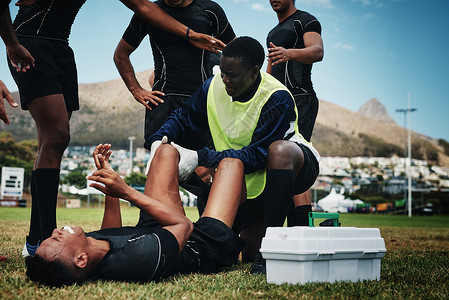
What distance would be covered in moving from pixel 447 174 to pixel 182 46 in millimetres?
153138

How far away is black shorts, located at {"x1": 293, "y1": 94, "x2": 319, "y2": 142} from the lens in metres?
4.20

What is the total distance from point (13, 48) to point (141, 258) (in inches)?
62.5

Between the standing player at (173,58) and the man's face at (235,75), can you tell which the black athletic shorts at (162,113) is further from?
the man's face at (235,75)

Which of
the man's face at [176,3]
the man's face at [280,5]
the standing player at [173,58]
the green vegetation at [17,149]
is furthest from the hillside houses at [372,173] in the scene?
A: the man's face at [176,3]

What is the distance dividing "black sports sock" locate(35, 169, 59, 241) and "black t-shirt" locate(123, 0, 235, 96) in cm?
112

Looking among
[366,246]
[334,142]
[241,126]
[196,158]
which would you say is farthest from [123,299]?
[334,142]

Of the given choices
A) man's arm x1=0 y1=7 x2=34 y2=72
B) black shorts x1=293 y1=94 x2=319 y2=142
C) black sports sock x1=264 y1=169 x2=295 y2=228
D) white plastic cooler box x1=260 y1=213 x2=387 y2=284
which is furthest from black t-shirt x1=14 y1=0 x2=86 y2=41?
white plastic cooler box x1=260 y1=213 x2=387 y2=284

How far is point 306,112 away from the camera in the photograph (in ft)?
13.8

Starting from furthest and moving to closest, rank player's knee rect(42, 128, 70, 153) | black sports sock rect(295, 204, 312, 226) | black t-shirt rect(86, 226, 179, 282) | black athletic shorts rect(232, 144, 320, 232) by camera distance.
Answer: black sports sock rect(295, 204, 312, 226) → player's knee rect(42, 128, 70, 153) → black athletic shorts rect(232, 144, 320, 232) → black t-shirt rect(86, 226, 179, 282)

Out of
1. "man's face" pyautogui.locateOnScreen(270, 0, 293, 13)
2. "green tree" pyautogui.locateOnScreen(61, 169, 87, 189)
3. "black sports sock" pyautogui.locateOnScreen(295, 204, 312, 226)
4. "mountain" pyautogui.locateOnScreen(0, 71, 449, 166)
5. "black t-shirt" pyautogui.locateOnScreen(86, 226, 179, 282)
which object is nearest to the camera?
"black t-shirt" pyautogui.locateOnScreen(86, 226, 179, 282)

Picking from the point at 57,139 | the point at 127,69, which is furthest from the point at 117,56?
the point at 57,139

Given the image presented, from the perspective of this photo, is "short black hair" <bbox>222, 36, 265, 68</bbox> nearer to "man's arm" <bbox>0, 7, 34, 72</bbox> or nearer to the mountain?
"man's arm" <bbox>0, 7, 34, 72</bbox>

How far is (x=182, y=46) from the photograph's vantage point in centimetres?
381

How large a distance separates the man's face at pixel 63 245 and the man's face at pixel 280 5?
2.82 m
